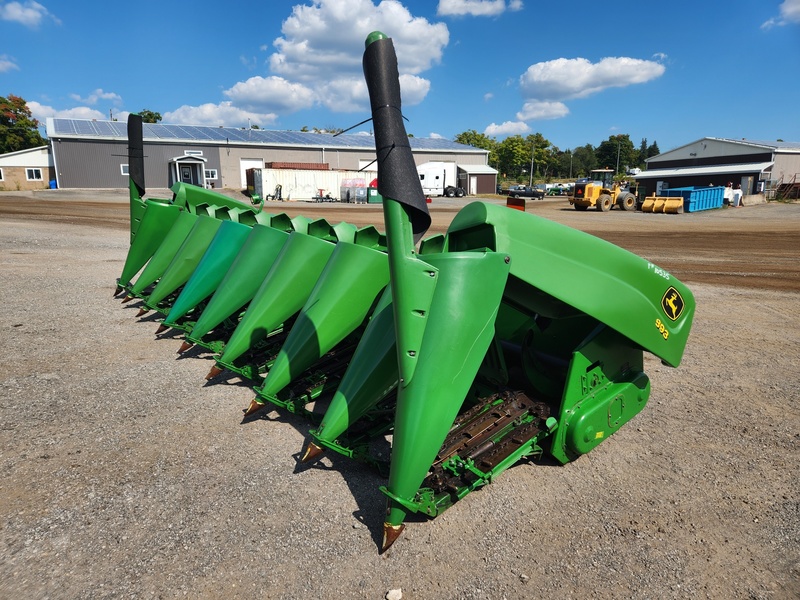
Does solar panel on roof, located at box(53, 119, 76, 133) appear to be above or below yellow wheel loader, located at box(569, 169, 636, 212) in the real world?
above

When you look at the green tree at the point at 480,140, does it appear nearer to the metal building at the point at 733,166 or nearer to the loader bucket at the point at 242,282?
the metal building at the point at 733,166

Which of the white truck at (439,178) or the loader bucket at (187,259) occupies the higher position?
the white truck at (439,178)

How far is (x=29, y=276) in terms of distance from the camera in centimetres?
956

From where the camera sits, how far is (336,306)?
4.26m

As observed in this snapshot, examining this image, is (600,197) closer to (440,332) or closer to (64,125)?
(440,332)

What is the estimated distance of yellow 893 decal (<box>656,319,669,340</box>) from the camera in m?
3.60

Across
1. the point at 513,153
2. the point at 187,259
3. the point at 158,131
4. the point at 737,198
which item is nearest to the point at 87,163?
the point at 158,131

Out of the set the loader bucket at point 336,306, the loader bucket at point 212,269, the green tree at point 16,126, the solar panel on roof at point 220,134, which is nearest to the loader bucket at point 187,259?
the loader bucket at point 212,269

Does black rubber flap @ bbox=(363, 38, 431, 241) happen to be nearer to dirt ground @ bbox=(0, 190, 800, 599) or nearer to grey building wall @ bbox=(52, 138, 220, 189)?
dirt ground @ bbox=(0, 190, 800, 599)

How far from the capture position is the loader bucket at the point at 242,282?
5426 mm

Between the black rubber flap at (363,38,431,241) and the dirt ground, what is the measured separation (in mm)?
1904

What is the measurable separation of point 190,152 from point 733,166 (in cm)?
5038

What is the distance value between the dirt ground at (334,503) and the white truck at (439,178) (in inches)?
1605

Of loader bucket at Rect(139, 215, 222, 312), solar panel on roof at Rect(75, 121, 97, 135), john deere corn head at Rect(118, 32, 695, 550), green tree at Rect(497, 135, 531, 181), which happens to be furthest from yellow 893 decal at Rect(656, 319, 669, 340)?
green tree at Rect(497, 135, 531, 181)
